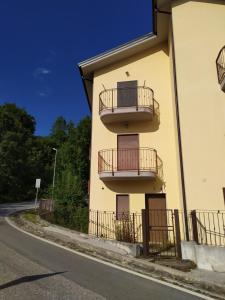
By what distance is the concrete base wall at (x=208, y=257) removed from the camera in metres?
7.34

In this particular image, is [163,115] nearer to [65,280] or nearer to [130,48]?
[130,48]

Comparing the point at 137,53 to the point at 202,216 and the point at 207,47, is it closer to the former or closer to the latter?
the point at 207,47

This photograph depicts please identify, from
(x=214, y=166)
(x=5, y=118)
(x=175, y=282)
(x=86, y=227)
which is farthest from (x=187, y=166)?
(x=5, y=118)

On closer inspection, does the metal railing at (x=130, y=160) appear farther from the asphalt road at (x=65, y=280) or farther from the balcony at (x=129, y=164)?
the asphalt road at (x=65, y=280)

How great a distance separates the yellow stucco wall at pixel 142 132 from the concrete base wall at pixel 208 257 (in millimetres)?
3840

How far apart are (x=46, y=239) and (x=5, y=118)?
32.0 metres

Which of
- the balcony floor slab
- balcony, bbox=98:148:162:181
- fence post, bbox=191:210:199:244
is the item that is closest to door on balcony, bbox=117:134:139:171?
balcony, bbox=98:148:162:181

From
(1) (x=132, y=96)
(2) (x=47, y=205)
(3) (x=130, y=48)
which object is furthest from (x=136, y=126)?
(2) (x=47, y=205)

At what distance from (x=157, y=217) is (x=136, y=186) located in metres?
1.76

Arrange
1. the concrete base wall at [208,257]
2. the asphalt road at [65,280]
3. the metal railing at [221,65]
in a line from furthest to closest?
the metal railing at [221,65] → the concrete base wall at [208,257] → the asphalt road at [65,280]

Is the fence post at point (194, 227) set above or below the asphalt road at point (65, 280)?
above

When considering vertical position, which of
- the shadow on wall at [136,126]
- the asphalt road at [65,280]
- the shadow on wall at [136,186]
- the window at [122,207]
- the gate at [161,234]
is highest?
the shadow on wall at [136,126]

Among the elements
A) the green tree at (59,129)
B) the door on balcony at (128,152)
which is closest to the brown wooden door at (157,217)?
the door on balcony at (128,152)

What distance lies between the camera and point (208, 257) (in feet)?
24.7
